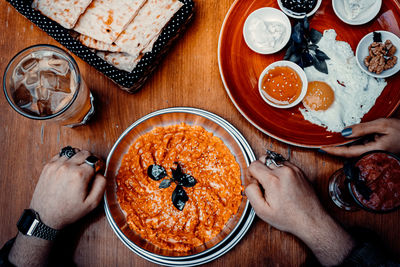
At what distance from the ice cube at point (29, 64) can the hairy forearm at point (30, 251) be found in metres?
0.76

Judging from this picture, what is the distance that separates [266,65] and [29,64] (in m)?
1.10

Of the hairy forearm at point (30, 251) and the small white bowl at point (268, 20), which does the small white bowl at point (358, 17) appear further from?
the hairy forearm at point (30, 251)

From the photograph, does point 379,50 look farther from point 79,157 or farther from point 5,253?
point 5,253

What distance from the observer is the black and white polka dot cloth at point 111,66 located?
Result: 1.13 metres

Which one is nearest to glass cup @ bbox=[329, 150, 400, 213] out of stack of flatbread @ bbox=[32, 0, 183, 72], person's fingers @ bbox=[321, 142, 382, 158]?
person's fingers @ bbox=[321, 142, 382, 158]

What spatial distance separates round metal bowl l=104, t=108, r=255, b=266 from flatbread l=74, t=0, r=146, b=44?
45 centimetres

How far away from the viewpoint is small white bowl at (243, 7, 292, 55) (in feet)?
4.14

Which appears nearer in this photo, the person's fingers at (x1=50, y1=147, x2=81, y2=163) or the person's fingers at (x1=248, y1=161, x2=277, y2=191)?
the person's fingers at (x1=248, y1=161, x2=277, y2=191)

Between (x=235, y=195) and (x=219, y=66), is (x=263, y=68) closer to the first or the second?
(x=219, y=66)

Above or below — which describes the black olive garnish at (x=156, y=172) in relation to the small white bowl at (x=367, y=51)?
below

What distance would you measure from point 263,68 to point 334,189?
26.1 inches

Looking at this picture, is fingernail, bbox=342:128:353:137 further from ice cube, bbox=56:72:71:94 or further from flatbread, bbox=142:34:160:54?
ice cube, bbox=56:72:71:94

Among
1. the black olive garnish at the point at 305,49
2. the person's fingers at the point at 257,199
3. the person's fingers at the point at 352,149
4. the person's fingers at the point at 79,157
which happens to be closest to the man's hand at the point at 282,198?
the person's fingers at the point at 257,199

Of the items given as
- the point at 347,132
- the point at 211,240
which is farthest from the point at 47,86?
the point at 347,132
